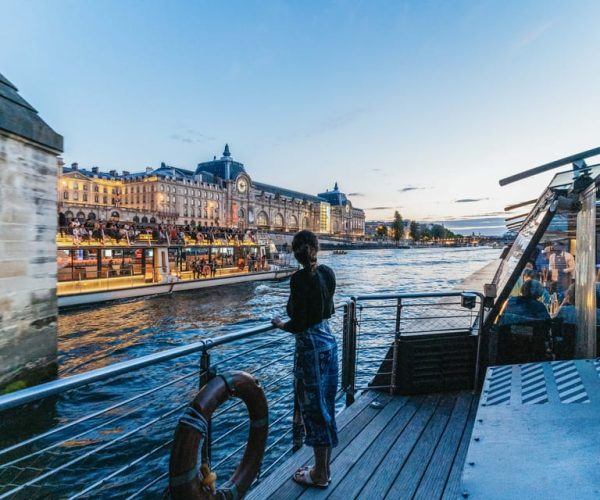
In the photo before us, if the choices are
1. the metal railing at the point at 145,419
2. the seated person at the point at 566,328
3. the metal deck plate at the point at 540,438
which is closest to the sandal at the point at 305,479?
the metal railing at the point at 145,419

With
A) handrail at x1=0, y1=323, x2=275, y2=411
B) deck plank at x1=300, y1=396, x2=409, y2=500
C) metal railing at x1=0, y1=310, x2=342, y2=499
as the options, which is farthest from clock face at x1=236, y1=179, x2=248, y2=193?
handrail at x1=0, y1=323, x2=275, y2=411

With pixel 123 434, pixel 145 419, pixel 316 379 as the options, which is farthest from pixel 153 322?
pixel 316 379

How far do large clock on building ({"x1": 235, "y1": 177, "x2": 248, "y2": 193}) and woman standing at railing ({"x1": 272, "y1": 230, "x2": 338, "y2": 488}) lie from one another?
131m

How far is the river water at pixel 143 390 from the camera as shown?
5945mm

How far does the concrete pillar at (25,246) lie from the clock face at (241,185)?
413 ft

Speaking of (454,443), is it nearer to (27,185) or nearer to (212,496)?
(212,496)

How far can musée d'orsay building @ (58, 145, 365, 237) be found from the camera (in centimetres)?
9881

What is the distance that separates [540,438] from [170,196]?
11512cm

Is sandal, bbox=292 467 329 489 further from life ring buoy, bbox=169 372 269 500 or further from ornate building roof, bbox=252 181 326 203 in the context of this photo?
ornate building roof, bbox=252 181 326 203

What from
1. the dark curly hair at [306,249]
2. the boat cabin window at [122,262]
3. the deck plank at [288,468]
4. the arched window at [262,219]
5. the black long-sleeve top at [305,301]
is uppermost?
the arched window at [262,219]

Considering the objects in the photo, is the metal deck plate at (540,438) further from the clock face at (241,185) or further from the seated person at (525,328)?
the clock face at (241,185)

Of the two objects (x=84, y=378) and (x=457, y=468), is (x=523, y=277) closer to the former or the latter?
(x=457, y=468)

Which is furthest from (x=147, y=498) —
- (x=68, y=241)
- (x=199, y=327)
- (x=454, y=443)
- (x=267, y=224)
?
(x=267, y=224)

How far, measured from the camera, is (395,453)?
3557 mm
